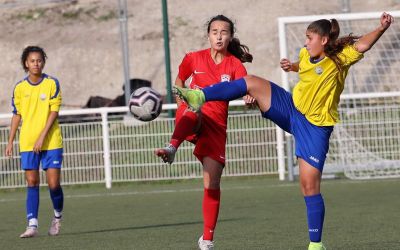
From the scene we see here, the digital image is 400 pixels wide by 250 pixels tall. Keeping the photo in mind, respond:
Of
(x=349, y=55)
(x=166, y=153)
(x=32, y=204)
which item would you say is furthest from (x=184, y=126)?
(x=32, y=204)

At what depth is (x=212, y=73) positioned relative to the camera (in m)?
8.56

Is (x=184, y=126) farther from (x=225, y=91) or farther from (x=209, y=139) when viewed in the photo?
(x=225, y=91)

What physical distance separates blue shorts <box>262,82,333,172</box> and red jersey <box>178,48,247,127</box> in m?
0.79

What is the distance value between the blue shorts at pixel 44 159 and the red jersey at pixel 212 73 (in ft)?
8.34

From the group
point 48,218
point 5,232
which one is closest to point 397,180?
point 48,218

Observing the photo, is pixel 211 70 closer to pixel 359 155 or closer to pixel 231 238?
pixel 231 238

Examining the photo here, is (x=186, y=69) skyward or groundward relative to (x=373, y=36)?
groundward

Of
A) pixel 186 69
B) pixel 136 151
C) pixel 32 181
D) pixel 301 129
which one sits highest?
pixel 186 69

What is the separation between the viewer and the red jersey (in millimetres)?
8523

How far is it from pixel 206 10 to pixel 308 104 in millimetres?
22770

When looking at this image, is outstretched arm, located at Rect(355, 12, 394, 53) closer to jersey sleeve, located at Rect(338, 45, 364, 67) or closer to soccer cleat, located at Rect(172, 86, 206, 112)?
jersey sleeve, located at Rect(338, 45, 364, 67)

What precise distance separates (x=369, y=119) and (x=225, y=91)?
32.0 ft

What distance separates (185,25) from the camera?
3009cm

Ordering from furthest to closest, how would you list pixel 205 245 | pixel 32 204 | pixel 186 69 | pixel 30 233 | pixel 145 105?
1. pixel 32 204
2. pixel 30 233
3. pixel 186 69
4. pixel 205 245
5. pixel 145 105
